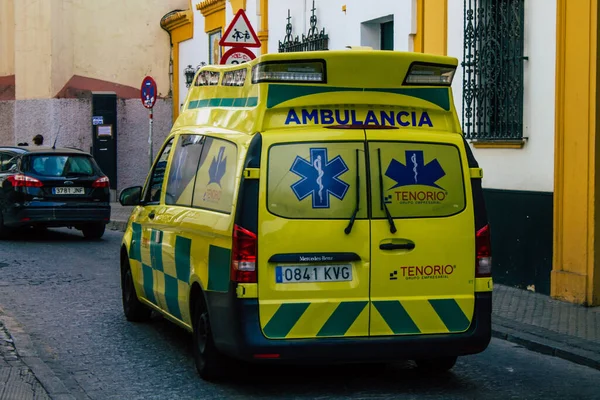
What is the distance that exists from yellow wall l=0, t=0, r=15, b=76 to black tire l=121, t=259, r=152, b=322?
20.5 m

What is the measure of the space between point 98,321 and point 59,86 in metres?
18.7

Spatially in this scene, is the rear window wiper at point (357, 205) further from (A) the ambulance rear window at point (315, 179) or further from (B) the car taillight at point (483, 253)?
(B) the car taillight at point (483, 253)

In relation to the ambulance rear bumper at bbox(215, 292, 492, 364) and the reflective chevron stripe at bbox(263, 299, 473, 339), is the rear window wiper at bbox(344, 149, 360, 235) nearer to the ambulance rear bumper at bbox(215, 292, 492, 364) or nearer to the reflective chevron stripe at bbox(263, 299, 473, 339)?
the reflective chevron stripe at bbox(263, 299, 473, 339)

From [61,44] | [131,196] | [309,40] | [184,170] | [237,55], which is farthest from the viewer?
[61,44]

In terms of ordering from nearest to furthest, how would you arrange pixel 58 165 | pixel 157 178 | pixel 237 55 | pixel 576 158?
pixel 157 178
pixel 576 158
pixel 237 55
pixel 58 165

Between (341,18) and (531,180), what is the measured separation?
20.6 feet

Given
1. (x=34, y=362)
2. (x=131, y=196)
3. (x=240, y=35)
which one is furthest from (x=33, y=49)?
(x=34, y=362)

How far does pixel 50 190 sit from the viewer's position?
718 inches

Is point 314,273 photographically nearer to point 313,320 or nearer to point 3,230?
point 313,320

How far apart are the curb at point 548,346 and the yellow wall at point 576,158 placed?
72.1 inches

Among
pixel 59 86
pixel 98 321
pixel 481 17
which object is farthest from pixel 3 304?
pixel 59 86

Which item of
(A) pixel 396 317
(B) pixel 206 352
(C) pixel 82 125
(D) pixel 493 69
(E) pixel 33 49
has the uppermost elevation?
(E) pixel 33 49

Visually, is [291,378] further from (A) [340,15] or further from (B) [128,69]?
(B) [128,69]

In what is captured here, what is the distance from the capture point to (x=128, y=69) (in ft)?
95.9
